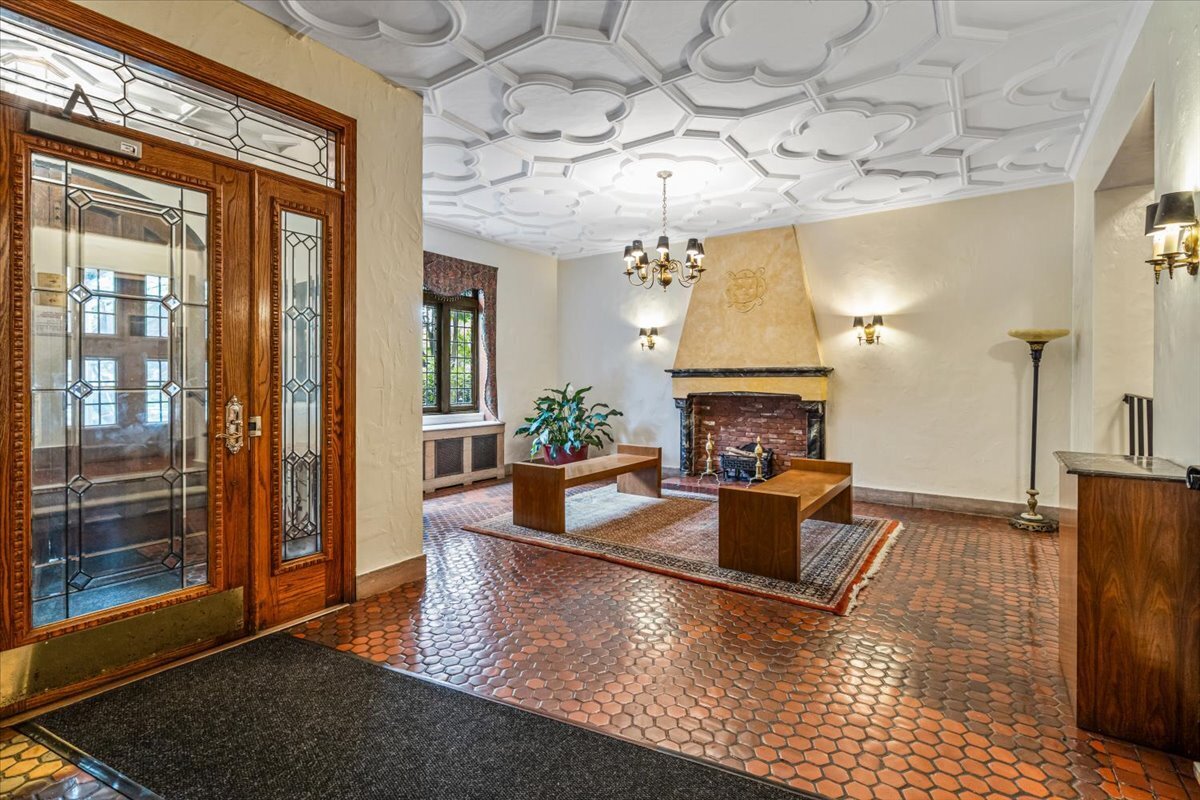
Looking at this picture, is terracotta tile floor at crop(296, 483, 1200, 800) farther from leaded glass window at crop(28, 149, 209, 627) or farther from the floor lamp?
the floor lamp

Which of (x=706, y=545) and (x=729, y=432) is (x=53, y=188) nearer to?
(x=706, y=545)

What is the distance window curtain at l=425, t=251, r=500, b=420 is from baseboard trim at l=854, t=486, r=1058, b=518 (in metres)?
4.58

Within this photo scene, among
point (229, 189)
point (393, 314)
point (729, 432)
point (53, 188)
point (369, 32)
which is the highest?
point (369, 32)

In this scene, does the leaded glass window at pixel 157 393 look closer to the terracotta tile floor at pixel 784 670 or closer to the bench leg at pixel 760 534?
the terracotta tile floor at pixel 784 670

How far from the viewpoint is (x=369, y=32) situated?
2.95 metres

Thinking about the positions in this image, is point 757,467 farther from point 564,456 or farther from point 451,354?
point 451,354

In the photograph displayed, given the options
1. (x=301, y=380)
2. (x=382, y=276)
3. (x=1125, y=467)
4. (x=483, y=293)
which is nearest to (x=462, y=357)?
(x=483, y=293)

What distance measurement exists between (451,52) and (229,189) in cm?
141

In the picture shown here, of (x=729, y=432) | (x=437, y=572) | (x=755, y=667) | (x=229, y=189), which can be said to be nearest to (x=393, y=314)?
(x=229, y=189)

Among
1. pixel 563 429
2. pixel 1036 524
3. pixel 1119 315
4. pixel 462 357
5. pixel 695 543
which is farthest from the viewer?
pixel 462 357

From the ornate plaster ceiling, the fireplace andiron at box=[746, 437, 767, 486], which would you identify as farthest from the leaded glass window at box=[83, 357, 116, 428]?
the fireplace andiron at box=[746, 437, 767, 486]

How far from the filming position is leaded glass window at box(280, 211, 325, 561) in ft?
9.66

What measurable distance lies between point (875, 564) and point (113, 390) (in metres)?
4.41

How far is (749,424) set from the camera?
23.1 feet
